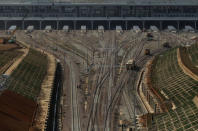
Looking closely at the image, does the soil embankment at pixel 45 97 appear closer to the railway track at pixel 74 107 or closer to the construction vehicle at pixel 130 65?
the railway track at pixel 74 107

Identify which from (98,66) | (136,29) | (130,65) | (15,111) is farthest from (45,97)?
(136,29)

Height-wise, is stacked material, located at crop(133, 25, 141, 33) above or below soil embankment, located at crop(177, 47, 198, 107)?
above

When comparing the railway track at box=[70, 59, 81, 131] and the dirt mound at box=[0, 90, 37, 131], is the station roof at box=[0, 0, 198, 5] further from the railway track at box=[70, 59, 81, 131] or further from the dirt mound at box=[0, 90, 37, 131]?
the dirt mound at box=[0, 90, 37, 131]

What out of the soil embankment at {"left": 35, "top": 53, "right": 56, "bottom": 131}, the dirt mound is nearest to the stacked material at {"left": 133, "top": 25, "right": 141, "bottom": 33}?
the soil embankment at {"left": 35, "top": 53, "right": 56, "bottom": 131}

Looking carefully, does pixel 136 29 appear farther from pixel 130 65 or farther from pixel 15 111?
pixel 15 111

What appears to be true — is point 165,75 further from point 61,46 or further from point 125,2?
point 125,2

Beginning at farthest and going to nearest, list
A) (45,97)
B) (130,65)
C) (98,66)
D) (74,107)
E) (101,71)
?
1. (98,66)
2. (130,65)
3. (101,71)
4. (45,97)
5. (74,107)
